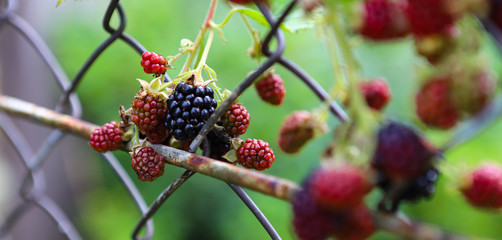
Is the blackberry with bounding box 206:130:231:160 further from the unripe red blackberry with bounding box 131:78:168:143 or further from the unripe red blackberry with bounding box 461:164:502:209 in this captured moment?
the unripe red blackberry with bounding box 461:164:502:209

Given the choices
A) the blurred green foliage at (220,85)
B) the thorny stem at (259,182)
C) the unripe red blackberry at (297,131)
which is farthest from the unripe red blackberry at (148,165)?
the blurred green foliage at (220,85)

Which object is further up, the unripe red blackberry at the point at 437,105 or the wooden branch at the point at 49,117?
the unripe red blackberry at the point at 437,105

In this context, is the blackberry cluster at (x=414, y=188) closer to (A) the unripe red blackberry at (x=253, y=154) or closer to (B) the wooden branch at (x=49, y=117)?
(A) the unripe red blackberry at (x=253, y=154)

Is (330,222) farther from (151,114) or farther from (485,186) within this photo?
(151,114)

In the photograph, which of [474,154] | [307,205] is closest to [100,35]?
[474,154]

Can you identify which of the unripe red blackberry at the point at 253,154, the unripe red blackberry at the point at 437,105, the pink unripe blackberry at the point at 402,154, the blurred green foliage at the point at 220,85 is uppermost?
the unripe red blackberry at the point at 437,105

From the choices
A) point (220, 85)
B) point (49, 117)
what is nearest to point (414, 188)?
point (49, 117)

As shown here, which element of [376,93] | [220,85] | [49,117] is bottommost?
[220,85]
